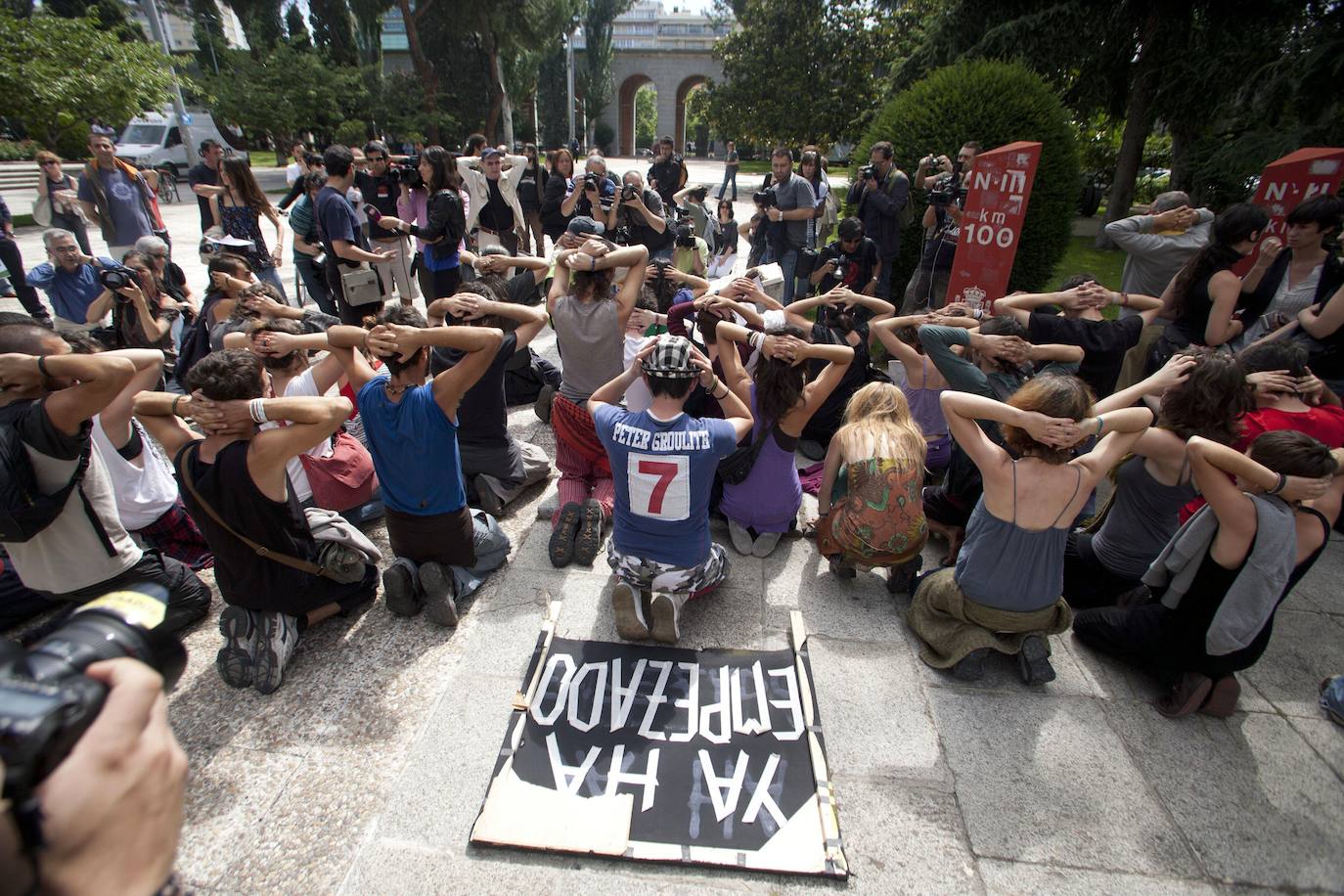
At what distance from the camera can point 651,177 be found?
1067cm

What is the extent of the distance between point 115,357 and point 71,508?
73 centimetres

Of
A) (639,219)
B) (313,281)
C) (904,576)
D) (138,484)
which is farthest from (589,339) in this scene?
(313,281)

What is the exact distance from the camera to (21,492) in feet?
8.45

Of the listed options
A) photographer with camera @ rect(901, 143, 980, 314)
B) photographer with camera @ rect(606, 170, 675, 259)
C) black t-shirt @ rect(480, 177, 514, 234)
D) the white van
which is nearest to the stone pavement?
photographer with camera @ rect(901, 143, 980, 314)

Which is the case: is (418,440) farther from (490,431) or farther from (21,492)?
(21,492)

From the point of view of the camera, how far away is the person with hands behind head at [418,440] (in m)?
3.21

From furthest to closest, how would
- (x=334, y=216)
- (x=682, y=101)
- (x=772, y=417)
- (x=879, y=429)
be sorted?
(x=682, y=101)
(x=334, y=216)
(x=772, y=417)
(x=879, y=429)

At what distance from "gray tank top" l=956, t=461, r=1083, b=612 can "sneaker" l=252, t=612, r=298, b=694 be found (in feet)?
10.6

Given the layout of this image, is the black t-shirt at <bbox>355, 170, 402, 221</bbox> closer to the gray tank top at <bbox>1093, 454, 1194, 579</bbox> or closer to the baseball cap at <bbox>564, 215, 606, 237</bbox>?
the baseball cap at <bbox>564, 215, 606, 237</bbox>

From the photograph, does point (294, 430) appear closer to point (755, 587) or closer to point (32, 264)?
point (755, 587)

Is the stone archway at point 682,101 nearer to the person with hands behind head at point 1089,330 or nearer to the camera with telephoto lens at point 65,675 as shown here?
the person with hands behind head at point 1089,330

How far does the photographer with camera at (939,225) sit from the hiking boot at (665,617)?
5349mm

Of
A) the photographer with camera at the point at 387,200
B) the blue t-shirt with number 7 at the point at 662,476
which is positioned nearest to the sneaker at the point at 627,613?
the blue t-shirt with number 7 at the point at 662,476

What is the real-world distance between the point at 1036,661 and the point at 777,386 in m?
1.90
